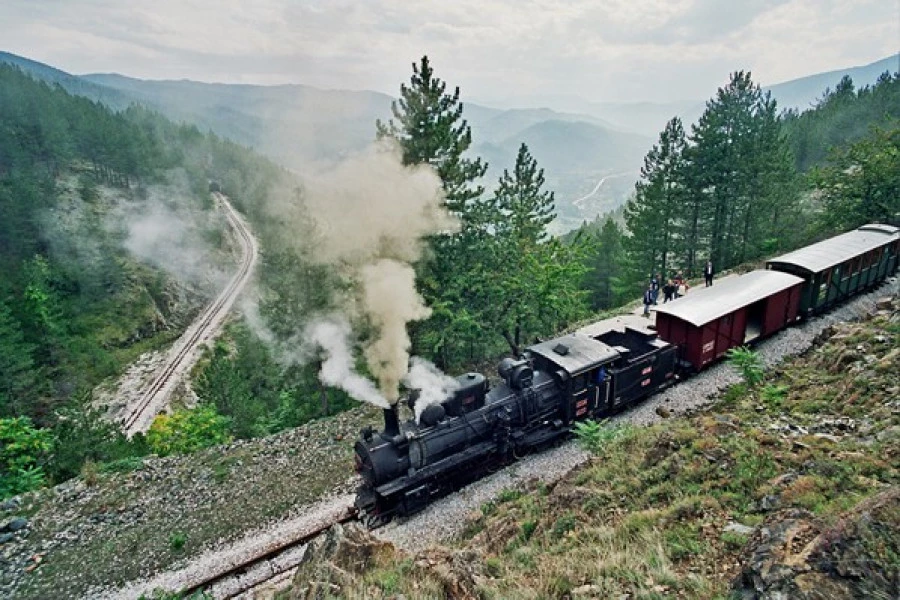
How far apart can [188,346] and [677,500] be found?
139 ft

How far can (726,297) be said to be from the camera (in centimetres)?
1775

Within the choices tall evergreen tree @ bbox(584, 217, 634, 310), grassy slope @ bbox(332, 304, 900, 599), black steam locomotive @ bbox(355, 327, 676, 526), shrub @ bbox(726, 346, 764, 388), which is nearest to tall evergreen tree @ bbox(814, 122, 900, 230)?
tall evergreen tree @ bbox(584, 217, 634, 310)

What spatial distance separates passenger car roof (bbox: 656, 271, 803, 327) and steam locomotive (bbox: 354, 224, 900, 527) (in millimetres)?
37

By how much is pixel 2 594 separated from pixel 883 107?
7407cm

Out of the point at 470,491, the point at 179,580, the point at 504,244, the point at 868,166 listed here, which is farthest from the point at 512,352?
the point at 868,166

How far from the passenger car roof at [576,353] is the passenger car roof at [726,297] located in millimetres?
3828

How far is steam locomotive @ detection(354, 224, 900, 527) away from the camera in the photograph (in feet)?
38.5

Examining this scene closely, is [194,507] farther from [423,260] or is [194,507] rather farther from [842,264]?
[842,264]

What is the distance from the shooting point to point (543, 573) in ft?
22.5

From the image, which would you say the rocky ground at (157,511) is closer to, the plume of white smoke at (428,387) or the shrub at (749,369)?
the plume of white smoke at (428,387)

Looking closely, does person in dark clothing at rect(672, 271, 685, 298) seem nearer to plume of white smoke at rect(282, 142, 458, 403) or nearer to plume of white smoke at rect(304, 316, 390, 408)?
plume of white smoke at rect(282, 142, 458, 403)

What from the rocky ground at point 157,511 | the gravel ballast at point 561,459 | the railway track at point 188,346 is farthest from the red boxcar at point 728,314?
the railway track at point 188,346

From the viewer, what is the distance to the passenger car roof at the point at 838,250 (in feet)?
66.3

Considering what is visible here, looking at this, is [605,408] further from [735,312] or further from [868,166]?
[868,166]
